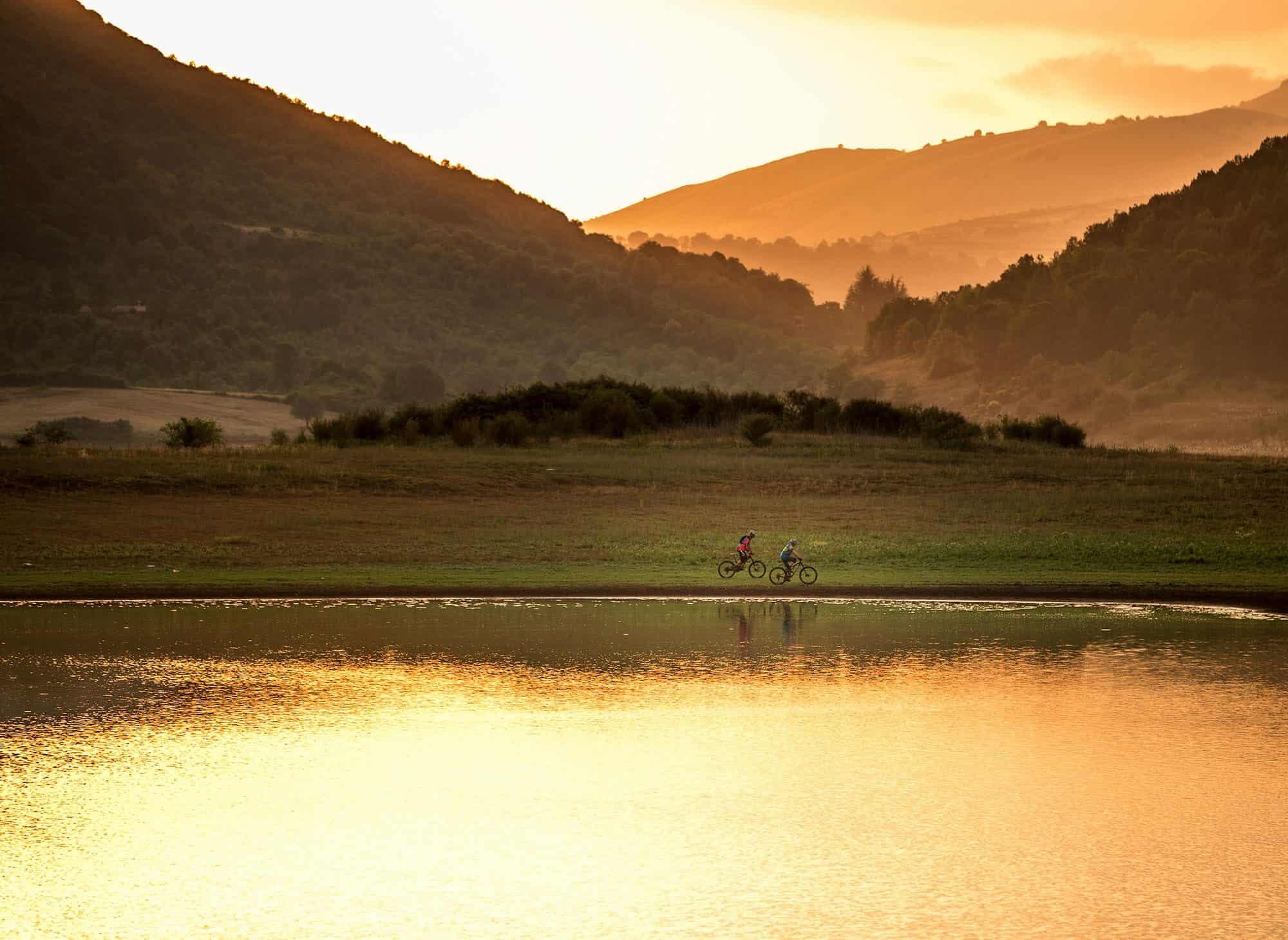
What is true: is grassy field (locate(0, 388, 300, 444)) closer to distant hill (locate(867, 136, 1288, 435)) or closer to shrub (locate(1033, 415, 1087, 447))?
shrub (locate(1033, 415, 1087, 447))

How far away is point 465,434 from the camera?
56.6 m

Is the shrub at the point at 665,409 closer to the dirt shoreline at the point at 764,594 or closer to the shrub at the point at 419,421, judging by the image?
the shrub at the point at 419,421

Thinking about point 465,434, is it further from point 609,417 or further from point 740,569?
point 740,569

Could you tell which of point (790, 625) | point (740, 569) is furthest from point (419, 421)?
point (790, 625)

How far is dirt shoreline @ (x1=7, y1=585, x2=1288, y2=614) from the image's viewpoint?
Result: 2258cm

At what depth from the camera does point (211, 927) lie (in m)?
7.62

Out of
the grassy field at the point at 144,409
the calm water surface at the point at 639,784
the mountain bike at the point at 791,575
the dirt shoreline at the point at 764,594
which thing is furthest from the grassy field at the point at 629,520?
the grassy field at the point at 144,409

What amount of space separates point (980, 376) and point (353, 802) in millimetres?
159614

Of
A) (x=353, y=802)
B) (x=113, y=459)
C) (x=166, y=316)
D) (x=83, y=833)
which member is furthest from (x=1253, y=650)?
(x=166, y=316)

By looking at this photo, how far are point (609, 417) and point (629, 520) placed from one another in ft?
88.3

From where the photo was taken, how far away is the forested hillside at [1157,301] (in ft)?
464

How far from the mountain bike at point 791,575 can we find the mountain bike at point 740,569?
0.67 ft

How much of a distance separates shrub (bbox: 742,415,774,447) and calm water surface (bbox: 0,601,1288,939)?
130 feet

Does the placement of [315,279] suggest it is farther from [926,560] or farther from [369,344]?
[926,560]
